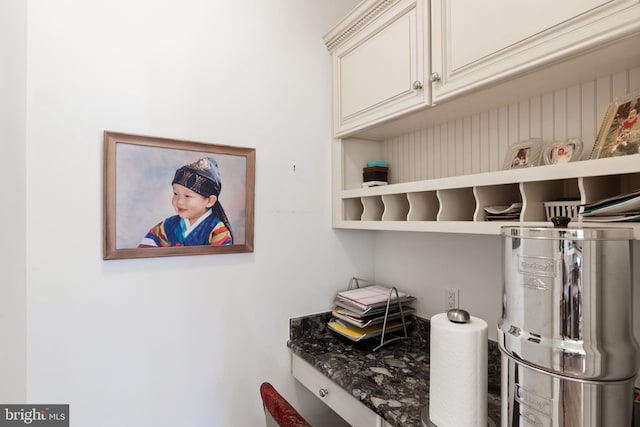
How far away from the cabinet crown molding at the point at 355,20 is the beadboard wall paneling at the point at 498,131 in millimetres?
542

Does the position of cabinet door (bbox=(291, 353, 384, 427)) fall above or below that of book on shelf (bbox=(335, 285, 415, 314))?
below

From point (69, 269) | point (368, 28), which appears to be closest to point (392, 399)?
point (69, 269)

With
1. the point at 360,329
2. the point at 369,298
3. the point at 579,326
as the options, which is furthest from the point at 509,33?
the point at 360,329

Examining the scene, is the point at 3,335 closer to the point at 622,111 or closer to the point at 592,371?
the point at 592,371

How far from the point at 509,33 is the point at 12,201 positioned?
150 cm

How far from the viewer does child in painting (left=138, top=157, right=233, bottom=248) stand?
1.32m

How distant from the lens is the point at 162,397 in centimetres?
133

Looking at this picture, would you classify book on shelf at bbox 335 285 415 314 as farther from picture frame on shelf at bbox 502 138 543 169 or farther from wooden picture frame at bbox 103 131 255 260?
picture frame on shelf at bbox 502 138 543 169

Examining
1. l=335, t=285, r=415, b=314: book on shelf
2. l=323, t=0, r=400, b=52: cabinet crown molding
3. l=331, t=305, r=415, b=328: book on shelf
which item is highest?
l=323, t=0, r=400, b=52: cabinet crown molding

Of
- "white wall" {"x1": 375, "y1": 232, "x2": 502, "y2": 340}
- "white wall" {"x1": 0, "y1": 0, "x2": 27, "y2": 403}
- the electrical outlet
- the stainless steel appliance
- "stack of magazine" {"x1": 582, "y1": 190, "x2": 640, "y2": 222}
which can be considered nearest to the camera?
the stainless steel appliance

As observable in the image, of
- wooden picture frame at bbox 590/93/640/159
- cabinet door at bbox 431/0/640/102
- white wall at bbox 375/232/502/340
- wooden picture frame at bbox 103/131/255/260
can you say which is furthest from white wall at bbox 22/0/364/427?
wooden picture frame at bbox 590/93/640/159

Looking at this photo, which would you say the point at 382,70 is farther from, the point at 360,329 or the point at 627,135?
the point at 360,329

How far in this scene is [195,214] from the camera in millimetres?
1379

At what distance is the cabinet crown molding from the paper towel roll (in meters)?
1.22
